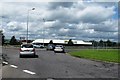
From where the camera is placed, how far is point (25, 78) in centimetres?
1238

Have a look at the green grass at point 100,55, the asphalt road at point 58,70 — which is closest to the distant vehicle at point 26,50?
the green grass at point 100,55

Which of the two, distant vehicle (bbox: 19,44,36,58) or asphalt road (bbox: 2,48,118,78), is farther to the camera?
distant vehicle (bbox: 19,44,36,58)

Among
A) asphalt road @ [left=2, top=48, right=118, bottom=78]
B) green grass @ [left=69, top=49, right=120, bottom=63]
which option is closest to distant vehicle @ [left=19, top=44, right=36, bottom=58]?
green grass @ [left=69, top=49, right=120, bottom=63]

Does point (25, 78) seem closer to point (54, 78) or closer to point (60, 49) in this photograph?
point (54, 78)

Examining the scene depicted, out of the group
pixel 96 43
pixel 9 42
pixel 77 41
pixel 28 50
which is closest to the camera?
pixel 28 50

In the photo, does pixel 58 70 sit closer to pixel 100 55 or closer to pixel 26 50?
pixel 26 50

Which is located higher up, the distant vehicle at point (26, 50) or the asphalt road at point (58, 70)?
the distant vehicle at point (26, 50)

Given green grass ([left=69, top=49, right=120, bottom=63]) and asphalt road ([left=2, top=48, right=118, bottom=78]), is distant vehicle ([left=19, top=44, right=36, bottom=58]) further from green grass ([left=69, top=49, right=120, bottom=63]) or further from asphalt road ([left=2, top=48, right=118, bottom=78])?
asphalt road ([left=2, top=48, right=118, bottom=78])

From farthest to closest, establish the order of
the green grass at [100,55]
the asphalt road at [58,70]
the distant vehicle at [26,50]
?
the distant vehicle at [26,50]
the green grass at [100,55]
the asphalt road at [58,70]

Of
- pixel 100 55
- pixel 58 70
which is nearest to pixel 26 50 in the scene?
pixel 100 55

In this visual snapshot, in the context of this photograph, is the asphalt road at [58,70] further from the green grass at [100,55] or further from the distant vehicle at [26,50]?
the distant vehicle at [26,50]

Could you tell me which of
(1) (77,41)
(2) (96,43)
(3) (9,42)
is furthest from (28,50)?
(1) (77,41)

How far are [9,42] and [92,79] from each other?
126447 millimetres

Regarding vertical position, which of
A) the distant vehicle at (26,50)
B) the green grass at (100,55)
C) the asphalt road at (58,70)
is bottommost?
the green grass at (100,55)
